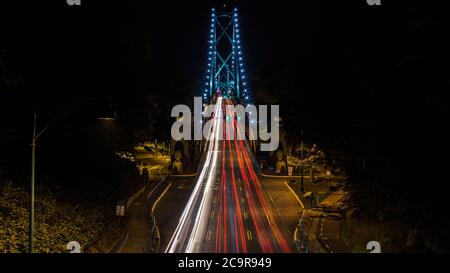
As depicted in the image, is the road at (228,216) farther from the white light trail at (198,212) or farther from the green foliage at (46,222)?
the green foliage at (46,222)

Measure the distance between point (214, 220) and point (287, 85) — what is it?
98.2 ft

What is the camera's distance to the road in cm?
2842

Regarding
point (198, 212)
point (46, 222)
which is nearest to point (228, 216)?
point (198, 212)

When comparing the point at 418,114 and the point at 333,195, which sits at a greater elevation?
the point at 418,114

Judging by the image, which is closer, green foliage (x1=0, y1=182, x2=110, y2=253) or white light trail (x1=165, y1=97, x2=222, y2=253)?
green foliage (x1=0, y1=182, x2=110, y2=253)

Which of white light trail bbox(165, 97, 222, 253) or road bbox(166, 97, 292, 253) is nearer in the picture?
road bbox(166, 97, 292, 253)

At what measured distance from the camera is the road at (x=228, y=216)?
28.4 metres

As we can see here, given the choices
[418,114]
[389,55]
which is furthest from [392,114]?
[389,55]

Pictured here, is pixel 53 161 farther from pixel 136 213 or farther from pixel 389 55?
pixel 389 55

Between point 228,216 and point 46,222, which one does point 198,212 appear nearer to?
point 228,216

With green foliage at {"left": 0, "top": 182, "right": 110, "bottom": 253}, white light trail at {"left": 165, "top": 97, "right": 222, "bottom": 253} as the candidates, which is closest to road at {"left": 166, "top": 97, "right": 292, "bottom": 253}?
white light trail at {"left": 165, "top": 97, "right": 222, "bottom": 253}

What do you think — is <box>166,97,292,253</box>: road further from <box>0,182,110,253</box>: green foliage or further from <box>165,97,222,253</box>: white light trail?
<box>0,182,110,253</box>: green foliage

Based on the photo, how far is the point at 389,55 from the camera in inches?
896

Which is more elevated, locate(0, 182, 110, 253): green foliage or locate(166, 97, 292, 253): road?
locate(0, 182, 110, 253): green foliage
